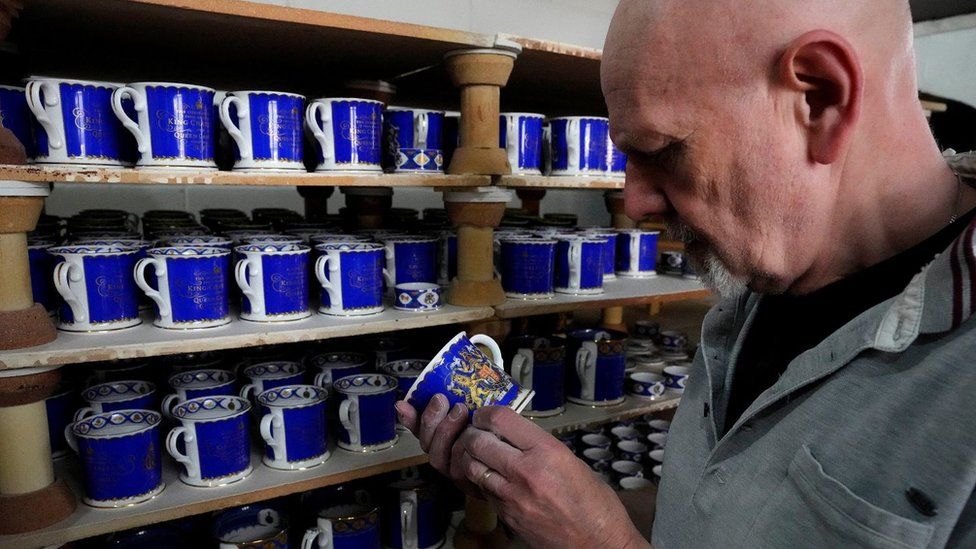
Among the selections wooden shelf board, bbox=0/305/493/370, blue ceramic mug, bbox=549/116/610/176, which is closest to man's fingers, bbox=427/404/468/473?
wooden shelf board, bbox=0/305/493/370

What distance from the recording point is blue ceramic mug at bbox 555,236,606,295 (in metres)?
1.80

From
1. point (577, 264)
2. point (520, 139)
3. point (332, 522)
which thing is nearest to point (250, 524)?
point (332, 522)

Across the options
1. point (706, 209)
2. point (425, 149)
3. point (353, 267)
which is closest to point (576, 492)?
point (706, 209)

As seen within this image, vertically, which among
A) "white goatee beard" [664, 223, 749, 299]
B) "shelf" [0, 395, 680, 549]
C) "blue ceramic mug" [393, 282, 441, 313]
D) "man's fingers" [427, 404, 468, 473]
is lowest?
"shelf" [0, 395, 680, 549]

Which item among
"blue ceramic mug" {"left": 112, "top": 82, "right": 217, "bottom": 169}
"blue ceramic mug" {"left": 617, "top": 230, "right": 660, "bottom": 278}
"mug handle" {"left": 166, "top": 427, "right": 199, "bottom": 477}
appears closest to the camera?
"blue ceramic mug" {"left": 112, "top": 82, "right": 217, "bottom": 169}

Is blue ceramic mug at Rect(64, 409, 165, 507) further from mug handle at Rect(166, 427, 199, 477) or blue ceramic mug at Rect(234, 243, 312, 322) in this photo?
blue ceramic mug at Rect(234, 243, 312, 322)

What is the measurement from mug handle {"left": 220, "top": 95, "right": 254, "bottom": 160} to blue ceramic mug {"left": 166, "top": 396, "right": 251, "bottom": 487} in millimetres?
580

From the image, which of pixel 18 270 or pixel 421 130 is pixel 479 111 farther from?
pixel 18 270

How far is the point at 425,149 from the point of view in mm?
1505

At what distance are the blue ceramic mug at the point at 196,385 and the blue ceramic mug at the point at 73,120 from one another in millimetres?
574

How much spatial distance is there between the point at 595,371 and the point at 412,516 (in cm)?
68

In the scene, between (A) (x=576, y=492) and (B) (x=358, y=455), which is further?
(B) (x=358, y=455)

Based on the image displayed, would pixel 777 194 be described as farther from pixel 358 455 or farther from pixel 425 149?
pixel 358 455

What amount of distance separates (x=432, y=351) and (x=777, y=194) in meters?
1.37
